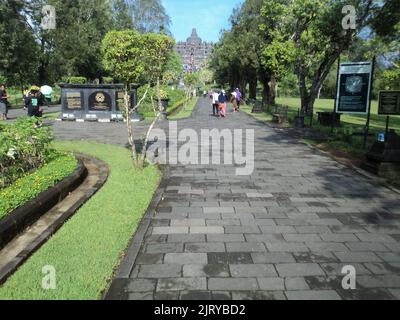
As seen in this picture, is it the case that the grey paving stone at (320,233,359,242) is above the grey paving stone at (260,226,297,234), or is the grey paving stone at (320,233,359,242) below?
below

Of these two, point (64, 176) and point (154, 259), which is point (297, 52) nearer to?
point (64, 176)

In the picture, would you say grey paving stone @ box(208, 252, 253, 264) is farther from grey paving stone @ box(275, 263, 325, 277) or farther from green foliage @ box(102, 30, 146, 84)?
green foliage @ box(102, 30, 146, 84)

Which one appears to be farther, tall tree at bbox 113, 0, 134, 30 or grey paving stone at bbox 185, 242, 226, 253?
tall tree at bbox 113, 0, 134, 30

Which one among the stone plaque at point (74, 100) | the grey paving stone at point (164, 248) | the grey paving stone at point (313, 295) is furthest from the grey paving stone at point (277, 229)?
the stone plaque at point (74, 100)

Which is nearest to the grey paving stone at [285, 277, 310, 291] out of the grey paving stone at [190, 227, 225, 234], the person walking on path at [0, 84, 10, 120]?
the grey paving stone at [190, 227, 225, 234]

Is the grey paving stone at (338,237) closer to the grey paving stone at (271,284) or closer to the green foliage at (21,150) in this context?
the grey paving stone at (271,284)

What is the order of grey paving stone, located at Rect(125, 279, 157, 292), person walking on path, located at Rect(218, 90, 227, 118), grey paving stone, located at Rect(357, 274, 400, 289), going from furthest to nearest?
person walking on path, located at Rect(218, 90, 227, 118)
grey paving stone, located at Rect(357, 274, 400, 289)
grey paving stone, located at Rect(125, 279, 157, 292)

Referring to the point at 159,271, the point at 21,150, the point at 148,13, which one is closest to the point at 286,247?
the point at 159,271

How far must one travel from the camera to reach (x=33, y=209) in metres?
5.36

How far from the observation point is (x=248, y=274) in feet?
13.5

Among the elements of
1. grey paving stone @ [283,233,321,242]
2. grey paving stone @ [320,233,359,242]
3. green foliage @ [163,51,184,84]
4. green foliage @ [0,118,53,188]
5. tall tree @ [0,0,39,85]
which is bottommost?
grey paving stone @ [320,233,359,242]

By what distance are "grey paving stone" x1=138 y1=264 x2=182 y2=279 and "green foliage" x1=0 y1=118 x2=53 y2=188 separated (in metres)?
3.40

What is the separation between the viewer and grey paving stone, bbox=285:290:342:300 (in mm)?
3668

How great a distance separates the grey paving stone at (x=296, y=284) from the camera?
3.83m
